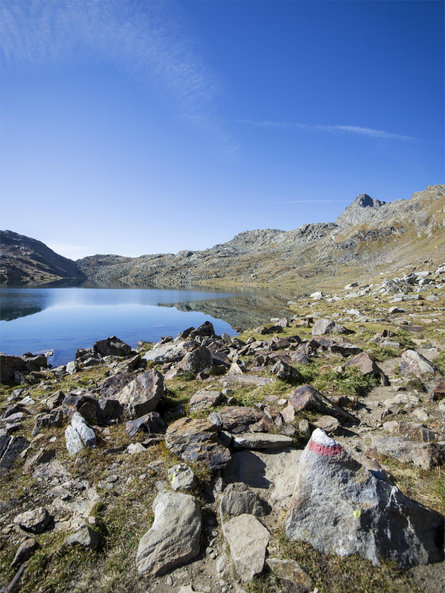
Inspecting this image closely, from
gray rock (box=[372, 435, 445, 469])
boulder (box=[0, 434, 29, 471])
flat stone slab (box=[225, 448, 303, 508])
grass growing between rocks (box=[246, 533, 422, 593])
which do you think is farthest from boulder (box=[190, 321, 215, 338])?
grass growing between rocks (box=[246, 533, 422, 593])

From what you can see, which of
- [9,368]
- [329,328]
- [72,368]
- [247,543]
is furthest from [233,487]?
[329,328]

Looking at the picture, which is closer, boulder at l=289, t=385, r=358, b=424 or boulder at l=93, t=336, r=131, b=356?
boulder at l=289, t=385, r=358, b=424

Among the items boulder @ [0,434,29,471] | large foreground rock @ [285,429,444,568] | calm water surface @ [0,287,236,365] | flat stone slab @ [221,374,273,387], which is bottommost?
calm water surface @ [0,287,236,365]

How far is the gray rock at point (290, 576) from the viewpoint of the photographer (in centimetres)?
525

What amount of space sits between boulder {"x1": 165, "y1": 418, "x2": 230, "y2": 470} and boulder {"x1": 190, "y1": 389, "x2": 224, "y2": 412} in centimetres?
238

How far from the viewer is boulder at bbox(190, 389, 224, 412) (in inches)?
505

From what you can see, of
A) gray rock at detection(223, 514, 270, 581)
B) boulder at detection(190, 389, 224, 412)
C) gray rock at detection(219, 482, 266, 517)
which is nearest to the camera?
gray rock at detection(223, 514, 270, 581)

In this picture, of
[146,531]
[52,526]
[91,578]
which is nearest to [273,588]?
[146,531]

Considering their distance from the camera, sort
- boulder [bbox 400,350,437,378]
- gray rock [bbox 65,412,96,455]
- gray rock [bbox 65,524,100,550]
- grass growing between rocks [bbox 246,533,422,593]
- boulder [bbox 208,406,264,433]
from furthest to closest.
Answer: boulder [bbox 400,350,437,378] → boulder [bbox 208,406,264,433] → gray rock [bbox 65,412,96,455] → gray rock [bbox 65,524,100,550] → grass growing between rocks [bbox 246,533,422,593]

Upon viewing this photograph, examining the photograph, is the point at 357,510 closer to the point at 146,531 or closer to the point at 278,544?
the point at 278,544

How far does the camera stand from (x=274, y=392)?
46.3 feet

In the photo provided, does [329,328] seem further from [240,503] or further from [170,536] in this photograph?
[170,536]

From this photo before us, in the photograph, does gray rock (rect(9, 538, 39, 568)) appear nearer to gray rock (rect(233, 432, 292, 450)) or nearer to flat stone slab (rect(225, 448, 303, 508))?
flat stone slab (rect(225, 448, 303, 508))

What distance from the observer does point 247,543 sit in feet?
20.4
